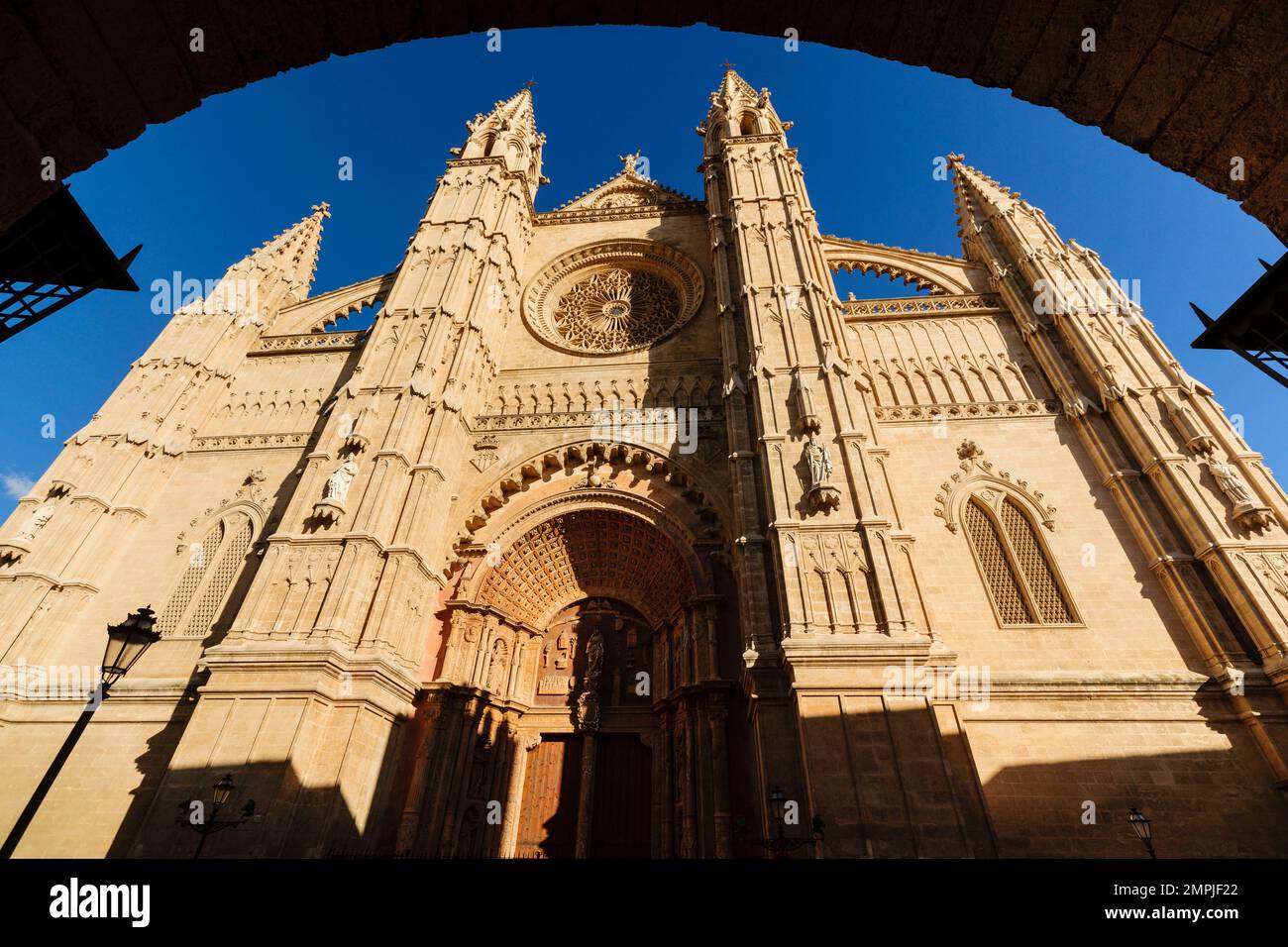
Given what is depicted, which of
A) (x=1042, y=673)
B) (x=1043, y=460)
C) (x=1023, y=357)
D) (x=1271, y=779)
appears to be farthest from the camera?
(x=1023, y=357)

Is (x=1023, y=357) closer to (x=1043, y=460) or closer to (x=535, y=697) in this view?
(x=1043, y=460)

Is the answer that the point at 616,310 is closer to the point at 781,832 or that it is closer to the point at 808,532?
the point at 808,532

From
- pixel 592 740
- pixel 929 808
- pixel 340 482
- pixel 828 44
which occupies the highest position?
pixel 340 482

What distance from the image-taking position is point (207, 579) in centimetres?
1311

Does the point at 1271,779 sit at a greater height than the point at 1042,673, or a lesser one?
lesser

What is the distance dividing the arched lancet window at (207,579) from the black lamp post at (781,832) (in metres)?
11.9

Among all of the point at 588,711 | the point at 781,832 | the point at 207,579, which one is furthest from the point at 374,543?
the point at 781,832

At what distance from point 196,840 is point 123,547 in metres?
8.62

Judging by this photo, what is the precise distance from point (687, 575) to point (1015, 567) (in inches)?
267

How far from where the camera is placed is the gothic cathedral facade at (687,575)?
9086 mm

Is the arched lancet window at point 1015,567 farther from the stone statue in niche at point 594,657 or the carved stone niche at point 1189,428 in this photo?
the stone statue in niche at point 594,657
